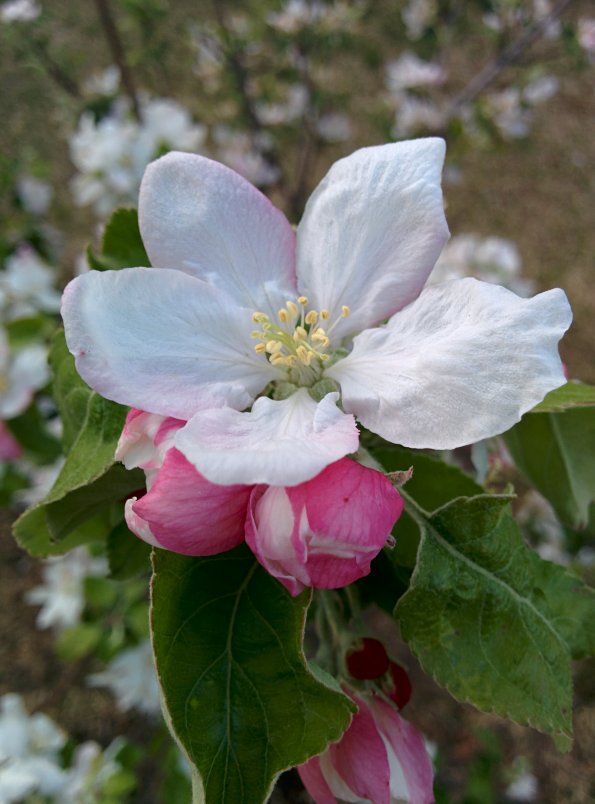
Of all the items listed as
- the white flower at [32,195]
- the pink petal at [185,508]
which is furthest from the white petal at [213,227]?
the white flower at [32,195]

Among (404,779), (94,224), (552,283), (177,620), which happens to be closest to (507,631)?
(404,779)

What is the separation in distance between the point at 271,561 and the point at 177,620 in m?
0.14

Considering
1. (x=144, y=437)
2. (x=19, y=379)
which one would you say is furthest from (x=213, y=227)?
(x=19, y=379)

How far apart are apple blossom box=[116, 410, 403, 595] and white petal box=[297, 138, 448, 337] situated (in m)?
0.23

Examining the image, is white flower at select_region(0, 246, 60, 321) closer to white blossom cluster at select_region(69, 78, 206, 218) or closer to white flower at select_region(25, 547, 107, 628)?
white blossom cluster at select_region(69, 78, 206, 218)

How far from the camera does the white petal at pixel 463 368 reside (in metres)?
0.60

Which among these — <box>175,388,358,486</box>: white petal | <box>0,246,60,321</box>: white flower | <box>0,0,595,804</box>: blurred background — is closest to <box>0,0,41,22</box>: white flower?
<box>0,0,595,804</box>: blurred background

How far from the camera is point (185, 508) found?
58 cm

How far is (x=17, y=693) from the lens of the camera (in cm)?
292

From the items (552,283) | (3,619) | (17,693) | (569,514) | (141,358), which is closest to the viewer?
(141,358)

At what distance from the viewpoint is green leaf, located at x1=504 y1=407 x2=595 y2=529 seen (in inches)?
35.4

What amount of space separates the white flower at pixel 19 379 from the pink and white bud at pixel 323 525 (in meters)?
1.19

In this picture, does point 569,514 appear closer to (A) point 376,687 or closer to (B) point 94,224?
(A) point 376,687

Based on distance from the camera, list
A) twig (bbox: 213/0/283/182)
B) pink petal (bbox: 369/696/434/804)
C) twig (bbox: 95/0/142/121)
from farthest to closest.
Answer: twig (bbox: 213/0/283/182) < twig (bbox: 95/0/142/121) < pink petal (bbox: 369/696/434/804)
